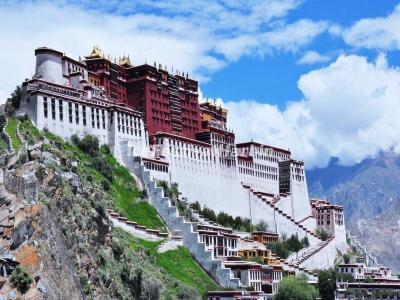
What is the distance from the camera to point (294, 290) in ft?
318

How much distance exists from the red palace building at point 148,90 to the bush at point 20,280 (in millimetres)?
53726

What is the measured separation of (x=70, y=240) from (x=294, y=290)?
33595 mm

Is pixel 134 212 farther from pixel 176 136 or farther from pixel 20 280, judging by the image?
pixel 20 280

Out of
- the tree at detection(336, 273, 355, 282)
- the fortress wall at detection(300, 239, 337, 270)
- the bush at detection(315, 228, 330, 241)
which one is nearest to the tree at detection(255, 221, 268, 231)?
the fortress wall at detection(300, 239, 337, 270)

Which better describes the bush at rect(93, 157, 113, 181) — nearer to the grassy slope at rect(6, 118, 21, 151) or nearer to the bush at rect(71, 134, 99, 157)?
the bush at rect(71, 134, 99, 157)

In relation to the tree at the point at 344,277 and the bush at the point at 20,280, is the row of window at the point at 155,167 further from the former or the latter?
the bush at the point at 20,280

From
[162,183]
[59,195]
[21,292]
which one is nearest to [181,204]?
[162,183]

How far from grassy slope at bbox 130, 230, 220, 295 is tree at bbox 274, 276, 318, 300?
321 inches

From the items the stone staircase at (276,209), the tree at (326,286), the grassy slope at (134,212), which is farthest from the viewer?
the stone staircase at (276,209)

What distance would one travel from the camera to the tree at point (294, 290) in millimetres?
96562

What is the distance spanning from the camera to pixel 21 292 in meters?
62.3

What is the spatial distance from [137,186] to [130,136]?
7.69 metres

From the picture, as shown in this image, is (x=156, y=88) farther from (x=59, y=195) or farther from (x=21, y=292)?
(x=21, y=292)

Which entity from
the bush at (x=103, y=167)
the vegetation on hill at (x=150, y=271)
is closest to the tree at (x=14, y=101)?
the bush at (x=103, y=167)
